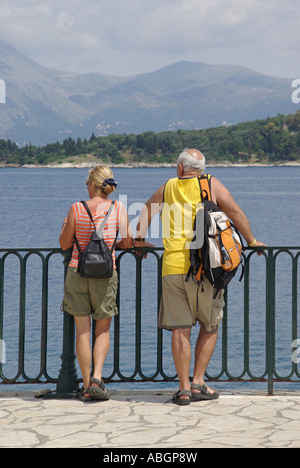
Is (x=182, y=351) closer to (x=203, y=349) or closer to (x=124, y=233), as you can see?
(x=203, y=349)

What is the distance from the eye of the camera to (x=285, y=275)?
2841 centimetres

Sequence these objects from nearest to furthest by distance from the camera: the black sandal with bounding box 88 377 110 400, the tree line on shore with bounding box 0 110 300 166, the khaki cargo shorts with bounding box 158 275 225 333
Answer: the khaki cargo shorts with bounding box 158 275 225 333 < the black sandal with bounding box 88 377 110 400 < the tree line on shore with bounding box 0 110 300 166

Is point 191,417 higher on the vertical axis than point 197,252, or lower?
lower

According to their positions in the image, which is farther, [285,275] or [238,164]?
[238,164]

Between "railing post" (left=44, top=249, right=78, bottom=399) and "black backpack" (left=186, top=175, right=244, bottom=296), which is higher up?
"black backpack" (left=186, top=175, right=244, bottom=296)

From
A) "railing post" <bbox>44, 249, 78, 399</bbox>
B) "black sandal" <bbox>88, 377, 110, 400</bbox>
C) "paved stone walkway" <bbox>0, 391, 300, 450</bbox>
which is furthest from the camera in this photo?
"railing post" <bbox>44, 249, 78, 399</bbox>

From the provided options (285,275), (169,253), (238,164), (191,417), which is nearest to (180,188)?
(169,253)

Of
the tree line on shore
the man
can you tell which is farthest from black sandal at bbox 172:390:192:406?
the tree line on shore

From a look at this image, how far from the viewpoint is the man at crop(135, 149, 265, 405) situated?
521 centimetres

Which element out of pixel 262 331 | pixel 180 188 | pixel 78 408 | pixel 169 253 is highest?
pixel 180 188

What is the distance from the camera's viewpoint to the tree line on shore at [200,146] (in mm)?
189375

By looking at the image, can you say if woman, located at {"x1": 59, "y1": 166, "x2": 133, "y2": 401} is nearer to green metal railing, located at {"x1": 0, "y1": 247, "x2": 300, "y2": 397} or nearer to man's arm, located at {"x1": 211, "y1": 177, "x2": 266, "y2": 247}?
green metal railing, located at {"x1": 0, "y1": 247, "x2": 300, "y2": 397}
